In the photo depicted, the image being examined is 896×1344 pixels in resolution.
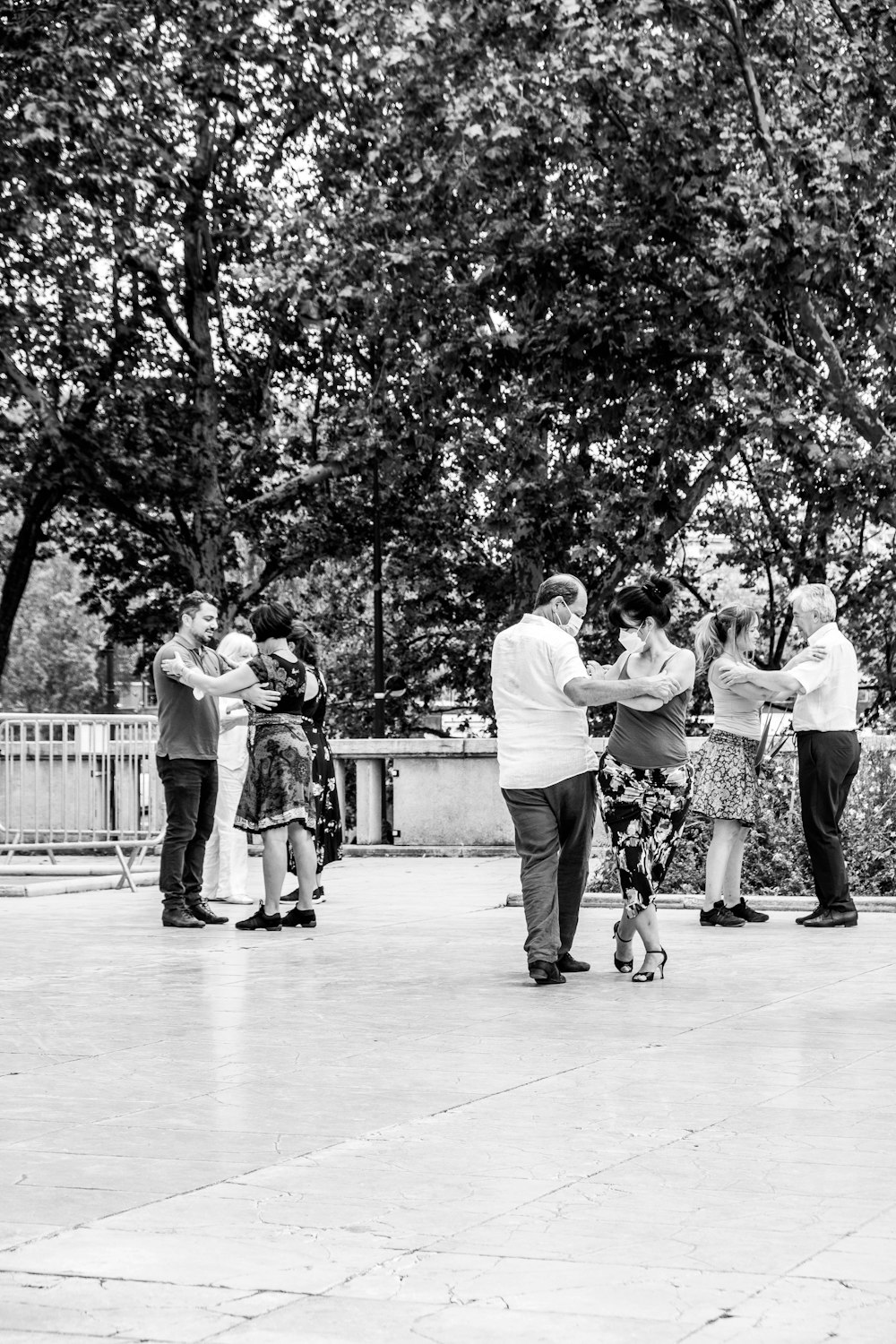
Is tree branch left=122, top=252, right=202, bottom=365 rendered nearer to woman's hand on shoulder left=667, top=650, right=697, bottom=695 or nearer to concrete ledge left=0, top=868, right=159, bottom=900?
concrete ledge left=0, top=868, right=159, bottom=900

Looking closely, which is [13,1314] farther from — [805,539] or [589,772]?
[805,539]

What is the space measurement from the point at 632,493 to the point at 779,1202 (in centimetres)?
1748

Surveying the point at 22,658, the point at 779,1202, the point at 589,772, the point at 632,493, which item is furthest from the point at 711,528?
the point at 22,658

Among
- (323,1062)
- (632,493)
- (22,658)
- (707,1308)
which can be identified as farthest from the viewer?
(22,658)

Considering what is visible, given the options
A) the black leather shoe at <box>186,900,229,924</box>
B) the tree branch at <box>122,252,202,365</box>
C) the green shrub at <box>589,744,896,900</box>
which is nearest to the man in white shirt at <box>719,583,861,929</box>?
the green shrub at <box>589,744,896,900</box>

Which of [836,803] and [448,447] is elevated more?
[448,447]

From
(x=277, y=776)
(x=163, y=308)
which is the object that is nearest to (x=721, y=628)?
(x=277, y=776)

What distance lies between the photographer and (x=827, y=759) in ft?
35.8

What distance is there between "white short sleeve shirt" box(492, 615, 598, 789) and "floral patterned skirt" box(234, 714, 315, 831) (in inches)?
86.1

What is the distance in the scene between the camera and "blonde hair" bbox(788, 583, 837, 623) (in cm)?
1113

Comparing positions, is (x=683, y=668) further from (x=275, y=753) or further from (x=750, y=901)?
(x=750, y=901)

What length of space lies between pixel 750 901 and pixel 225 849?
358 centimetres

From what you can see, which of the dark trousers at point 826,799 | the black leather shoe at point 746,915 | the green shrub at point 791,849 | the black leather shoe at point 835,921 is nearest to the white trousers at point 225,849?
the green shrub at point 791,849

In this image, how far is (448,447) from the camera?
22172 mm
